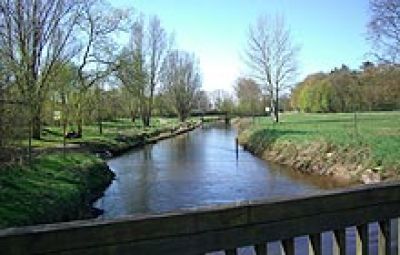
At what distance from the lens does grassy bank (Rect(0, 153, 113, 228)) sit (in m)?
14.9

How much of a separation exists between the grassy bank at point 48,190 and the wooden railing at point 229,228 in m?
10.4

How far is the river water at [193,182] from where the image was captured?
22.2m

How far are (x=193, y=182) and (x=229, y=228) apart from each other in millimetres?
25284

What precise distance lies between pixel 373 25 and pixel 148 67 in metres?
51.1

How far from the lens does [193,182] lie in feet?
93.7

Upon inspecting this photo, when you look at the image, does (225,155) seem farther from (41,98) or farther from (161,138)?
(161,138)

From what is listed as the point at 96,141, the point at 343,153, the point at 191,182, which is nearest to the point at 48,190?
the point at 191,182

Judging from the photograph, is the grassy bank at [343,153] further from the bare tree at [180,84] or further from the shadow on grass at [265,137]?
the bare tree at [180,84]

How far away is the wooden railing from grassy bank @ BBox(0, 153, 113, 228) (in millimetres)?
10442

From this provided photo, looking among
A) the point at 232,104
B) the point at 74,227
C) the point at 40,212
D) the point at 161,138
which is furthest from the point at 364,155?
the point at 232,104

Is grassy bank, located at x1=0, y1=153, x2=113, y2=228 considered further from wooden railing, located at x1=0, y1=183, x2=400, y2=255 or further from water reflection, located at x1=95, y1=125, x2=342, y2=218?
wooden railing, located at x1=0, y1=183, x2=400, y2=255

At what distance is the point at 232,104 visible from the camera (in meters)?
129

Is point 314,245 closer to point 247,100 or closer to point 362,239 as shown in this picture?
point 362,239

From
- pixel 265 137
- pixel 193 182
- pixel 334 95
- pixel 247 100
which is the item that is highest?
pixel 334 95
